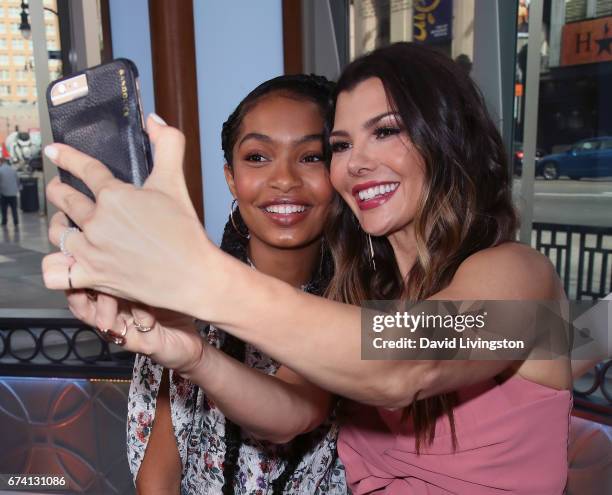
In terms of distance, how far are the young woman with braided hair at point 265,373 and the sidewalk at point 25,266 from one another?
2.58 metres

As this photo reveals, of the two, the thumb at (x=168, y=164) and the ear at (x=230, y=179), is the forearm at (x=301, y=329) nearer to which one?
the thumb at (x=168, y=164)

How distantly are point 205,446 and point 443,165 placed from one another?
759mm

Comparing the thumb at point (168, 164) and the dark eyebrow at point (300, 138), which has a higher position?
the thumb at point (168, 164)

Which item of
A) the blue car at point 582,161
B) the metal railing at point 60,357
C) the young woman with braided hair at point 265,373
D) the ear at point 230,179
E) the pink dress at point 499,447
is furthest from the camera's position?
the metal railing at point 60,357

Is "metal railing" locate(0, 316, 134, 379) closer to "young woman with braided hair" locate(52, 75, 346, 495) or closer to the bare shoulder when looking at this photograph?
"young woman with braided hair" locate(52, 75, 346, 495)

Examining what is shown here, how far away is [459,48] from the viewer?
9.51ft

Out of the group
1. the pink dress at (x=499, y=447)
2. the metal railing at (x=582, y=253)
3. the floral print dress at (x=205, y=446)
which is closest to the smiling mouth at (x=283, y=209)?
the floral print dress at (x=205, y=446)

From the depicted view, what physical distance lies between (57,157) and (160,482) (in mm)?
783

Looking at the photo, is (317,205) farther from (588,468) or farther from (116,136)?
(588,468)

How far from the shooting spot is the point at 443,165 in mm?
991

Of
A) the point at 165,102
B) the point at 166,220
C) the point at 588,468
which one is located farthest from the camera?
the point at 165,102

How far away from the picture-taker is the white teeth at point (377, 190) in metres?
1.02

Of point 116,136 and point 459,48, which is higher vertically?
point 459,48

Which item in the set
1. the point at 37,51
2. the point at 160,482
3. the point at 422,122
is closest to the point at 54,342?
the point at 37,51
